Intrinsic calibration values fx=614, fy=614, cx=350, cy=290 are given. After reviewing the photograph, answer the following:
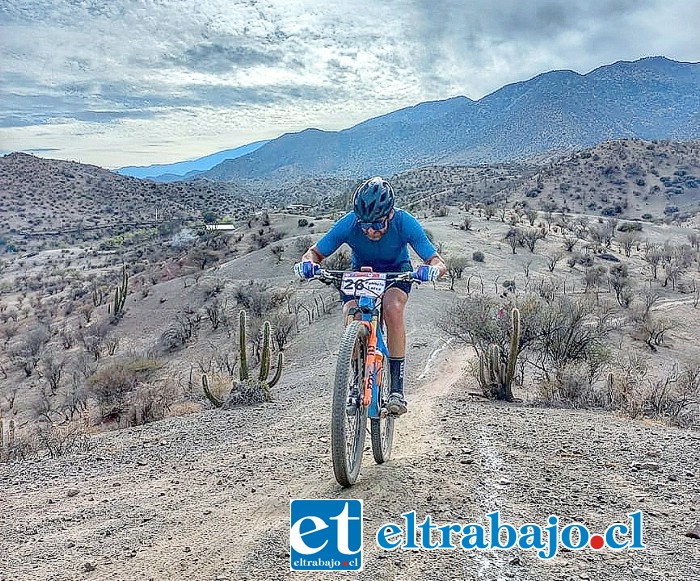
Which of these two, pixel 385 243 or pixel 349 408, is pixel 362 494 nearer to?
pixel 349 408

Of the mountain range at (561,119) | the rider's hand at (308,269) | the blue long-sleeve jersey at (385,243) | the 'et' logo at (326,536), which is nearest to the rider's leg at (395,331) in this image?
the blue long-sleeve jersey at (385,243)

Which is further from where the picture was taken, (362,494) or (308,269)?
(308,269)

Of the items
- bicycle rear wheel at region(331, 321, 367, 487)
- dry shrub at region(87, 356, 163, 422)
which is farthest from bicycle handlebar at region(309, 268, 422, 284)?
dry shrub at region(87, 356, 163, 422)

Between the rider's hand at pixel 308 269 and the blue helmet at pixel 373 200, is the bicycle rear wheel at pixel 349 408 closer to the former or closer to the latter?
the rider's hand at pixel 308 269

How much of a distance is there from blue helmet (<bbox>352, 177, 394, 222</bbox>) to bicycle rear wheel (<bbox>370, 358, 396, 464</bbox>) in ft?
4.16

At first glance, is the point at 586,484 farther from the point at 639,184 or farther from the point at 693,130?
the point at 693,130

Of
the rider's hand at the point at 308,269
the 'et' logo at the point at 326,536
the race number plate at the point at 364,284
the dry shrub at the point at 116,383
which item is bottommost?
the dry shrub at the point at 116,383

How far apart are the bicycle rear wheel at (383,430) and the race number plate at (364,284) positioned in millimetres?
712

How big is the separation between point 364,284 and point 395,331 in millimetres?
589

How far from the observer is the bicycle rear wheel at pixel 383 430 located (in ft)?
16.9

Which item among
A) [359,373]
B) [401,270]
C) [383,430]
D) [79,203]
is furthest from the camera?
[79,203]

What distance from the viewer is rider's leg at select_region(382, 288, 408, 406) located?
5.17m

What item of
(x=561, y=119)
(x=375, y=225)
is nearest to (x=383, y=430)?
(x=375, y=225)

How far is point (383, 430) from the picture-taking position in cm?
573
